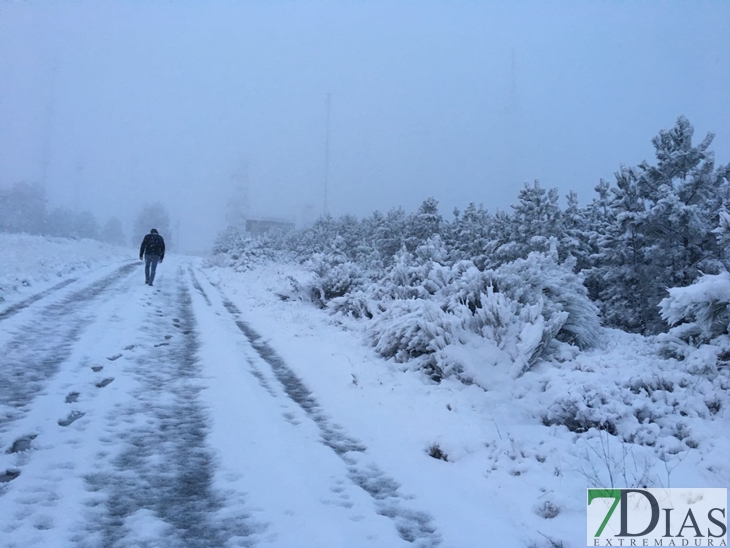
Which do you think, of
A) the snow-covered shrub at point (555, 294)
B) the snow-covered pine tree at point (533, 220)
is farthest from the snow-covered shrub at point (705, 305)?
the snow-covered pine tree at point (533, 220)

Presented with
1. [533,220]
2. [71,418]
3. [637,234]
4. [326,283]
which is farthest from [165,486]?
[533,220]

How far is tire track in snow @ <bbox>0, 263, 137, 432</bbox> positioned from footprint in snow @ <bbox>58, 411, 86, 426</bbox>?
0.38 m

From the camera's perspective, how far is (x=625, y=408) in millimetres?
4000

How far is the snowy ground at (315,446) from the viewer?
100 inches

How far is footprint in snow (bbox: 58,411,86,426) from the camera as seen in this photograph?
3.66 metres

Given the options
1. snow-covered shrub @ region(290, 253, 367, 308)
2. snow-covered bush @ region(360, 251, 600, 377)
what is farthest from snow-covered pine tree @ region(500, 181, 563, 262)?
snow-covered bush @ region(360, 251, 600, 377)

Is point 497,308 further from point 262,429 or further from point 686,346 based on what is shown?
point 262,429

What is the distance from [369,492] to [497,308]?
3370 millimetres

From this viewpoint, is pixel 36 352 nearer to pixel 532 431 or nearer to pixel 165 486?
pixel 165 486

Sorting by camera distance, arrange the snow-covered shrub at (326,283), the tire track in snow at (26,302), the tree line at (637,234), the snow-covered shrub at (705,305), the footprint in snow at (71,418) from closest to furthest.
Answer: the footprint in snow at (71,418), the snow-covered shrub at (705,305), the tire track in snow at (26,302), the snow-covered shrub at (326,283), the tree line at (637,234)

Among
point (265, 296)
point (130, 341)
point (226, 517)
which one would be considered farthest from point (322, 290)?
point (226, 517)

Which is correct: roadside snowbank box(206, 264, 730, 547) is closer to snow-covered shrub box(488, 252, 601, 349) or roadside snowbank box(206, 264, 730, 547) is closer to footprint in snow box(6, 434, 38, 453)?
snow-covered shrub box(488, 252, 601, 349)

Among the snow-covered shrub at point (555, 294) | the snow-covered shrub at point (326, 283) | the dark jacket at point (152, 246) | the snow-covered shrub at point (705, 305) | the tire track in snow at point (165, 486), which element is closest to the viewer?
the tire track in snow at point (165, 486)

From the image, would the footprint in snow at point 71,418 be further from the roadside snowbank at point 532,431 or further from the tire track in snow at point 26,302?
the tire track in snow at point 26,302
